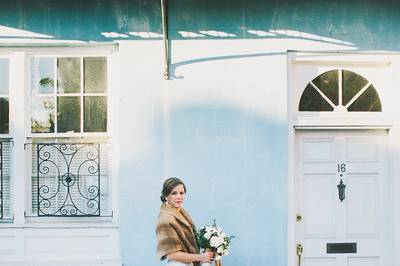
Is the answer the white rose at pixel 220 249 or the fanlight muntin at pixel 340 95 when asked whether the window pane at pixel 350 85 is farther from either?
the white rose at pixel 220 249

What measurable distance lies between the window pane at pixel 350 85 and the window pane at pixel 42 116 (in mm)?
3314

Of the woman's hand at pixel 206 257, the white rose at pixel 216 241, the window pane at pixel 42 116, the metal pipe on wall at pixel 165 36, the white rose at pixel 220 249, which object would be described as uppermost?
the metal pipe on wall at pixel 165 36

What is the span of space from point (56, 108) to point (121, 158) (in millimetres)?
967

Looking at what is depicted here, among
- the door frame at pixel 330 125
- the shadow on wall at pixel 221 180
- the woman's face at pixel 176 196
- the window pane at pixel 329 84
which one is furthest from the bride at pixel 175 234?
the window pane at pixel 329 84

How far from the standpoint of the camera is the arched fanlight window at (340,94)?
267 inches

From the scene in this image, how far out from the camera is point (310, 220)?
6.75 m

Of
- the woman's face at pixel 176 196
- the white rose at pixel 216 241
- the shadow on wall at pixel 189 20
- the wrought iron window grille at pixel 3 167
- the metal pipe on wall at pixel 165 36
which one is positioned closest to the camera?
the woman's face at pixel 176 196

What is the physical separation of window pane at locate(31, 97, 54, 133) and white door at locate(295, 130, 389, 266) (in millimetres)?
2783

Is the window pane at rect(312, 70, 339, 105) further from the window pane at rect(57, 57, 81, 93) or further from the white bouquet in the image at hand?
the window pane at rect(57, 57, 81, 93)

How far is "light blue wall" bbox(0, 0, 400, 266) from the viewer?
643cm

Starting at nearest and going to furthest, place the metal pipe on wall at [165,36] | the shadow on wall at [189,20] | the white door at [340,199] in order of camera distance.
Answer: the metal pipe on wall at [165,36] → the shadow on wall at [189,20] → the white door at [340,199]

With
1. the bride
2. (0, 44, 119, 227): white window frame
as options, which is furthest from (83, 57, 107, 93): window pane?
the bride

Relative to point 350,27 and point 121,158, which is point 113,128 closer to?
point 121,158

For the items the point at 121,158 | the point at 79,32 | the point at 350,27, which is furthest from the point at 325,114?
the point at 79,32
